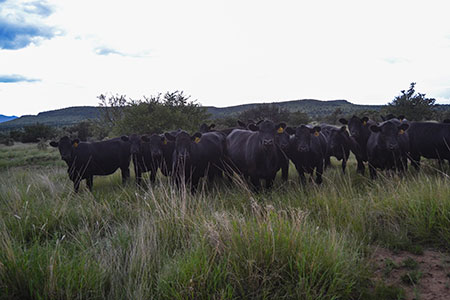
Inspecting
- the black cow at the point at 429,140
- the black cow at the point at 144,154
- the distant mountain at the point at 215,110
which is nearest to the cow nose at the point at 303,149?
the black cow at the point at 429,140

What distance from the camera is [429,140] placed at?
8891 mm

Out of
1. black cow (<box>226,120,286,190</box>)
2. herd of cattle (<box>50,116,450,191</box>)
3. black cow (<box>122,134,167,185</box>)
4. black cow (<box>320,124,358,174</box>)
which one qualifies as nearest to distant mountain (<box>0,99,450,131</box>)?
black cow (<box>320,124,358,174</box>)

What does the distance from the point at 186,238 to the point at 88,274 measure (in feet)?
4.35

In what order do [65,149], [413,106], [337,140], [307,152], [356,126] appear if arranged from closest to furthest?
[307,152] < [65,149] < [356,126] < [337,140] < [413,106]

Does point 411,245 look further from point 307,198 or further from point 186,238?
point 186,238

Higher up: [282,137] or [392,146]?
[282,137]

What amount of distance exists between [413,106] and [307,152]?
2505 centimetres

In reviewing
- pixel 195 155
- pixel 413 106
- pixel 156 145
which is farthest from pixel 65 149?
pixel 413 106

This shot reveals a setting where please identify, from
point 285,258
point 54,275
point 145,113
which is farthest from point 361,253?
point 145,113

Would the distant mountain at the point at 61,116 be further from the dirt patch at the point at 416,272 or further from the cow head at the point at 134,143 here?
the dirt patch at the point at 416,272

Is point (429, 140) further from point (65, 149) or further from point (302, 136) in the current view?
point (65, 149)

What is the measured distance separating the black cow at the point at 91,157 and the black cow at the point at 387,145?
25.0 feet

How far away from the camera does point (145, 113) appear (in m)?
22.6

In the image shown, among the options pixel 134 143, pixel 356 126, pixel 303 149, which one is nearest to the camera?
pixel 303 149
